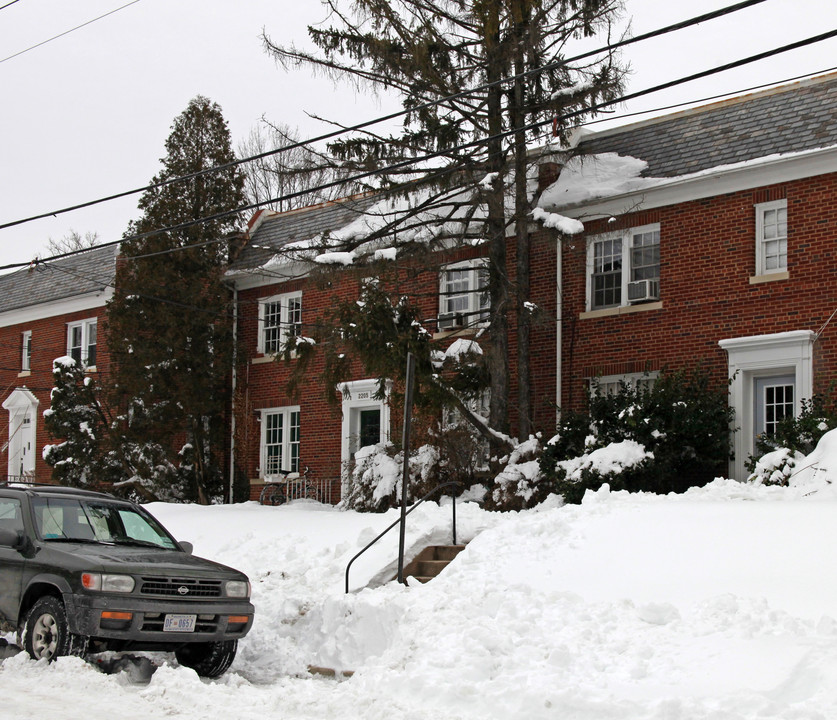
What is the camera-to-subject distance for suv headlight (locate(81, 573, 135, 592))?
29.7ft

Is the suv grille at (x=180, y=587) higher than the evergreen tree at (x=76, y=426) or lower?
lower

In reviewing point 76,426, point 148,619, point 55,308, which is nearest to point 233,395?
point 76,426

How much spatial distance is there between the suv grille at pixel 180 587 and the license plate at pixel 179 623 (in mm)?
196

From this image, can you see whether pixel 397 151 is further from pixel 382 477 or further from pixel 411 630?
pixel 411 630

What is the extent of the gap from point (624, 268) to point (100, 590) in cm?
1275

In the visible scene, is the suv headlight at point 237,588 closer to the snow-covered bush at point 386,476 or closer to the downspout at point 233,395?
the snow-covered bush at point 386,476

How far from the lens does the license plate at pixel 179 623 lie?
30.5 ft

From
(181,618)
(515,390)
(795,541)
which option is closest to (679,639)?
(795,541)

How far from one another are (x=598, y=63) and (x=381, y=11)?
13.2 feet

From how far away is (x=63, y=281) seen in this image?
3222 centimetres

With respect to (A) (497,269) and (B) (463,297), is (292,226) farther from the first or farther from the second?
(A) (497,269)

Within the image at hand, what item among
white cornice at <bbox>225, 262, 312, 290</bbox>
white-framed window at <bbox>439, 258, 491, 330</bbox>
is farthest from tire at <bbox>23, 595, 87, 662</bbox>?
white cornice at <bbox>225, 262, 312, 290</bbox>

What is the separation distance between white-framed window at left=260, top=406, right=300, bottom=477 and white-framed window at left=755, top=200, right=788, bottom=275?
475 inches

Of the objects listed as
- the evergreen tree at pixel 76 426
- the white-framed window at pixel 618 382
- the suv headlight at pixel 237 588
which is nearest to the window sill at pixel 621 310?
the white-framed window at pixel 618 382
